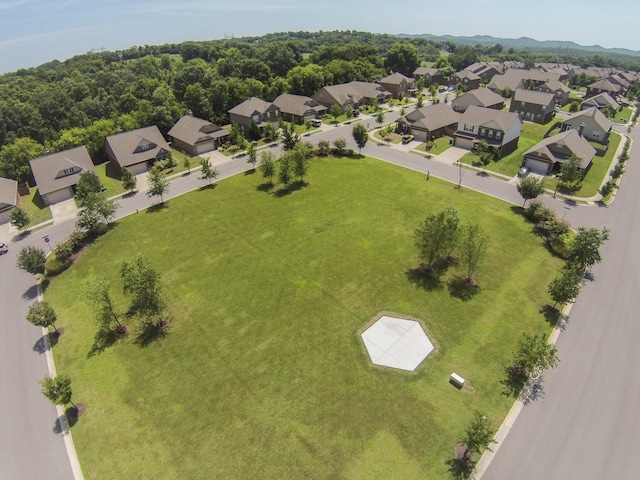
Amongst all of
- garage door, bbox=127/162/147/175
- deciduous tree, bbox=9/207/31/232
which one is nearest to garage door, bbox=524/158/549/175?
garage door, bbox=127/162/147/175

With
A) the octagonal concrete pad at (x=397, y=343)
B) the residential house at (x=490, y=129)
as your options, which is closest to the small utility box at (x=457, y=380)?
the octagonal concrete pad at (x=397, y=343)

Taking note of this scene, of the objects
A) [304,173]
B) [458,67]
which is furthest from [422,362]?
[458,67]

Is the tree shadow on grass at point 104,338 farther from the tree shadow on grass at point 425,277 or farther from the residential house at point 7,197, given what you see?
the residential house at point 7,197

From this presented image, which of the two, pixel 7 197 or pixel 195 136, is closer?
pixel 7 197

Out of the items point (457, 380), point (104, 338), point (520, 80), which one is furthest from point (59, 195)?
point (520, 80)

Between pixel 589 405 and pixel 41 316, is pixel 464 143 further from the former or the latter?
pixel 41 316

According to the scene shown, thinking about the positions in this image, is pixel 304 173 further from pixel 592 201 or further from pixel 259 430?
pixel 592 201
